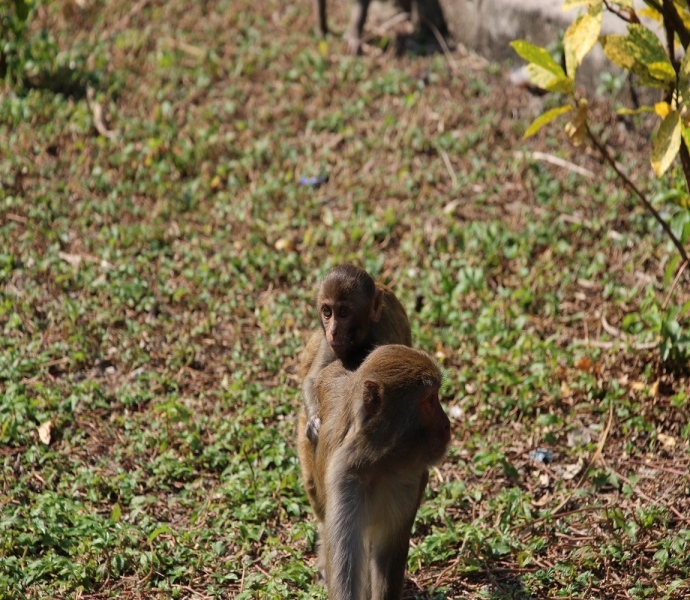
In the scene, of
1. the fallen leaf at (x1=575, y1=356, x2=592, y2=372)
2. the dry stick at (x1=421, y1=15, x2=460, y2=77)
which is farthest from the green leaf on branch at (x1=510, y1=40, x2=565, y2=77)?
the dry stick at (x1=421, y1=15, x2=460, y2=77)

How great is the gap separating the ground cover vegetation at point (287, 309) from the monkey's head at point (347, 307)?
114cm

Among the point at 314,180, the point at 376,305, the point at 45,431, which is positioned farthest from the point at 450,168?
the point at 45,431

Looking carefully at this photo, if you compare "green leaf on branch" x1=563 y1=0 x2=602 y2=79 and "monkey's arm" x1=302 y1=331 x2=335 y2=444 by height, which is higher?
"green leaf on branch" x1=563 y1=0 x2=602 y2=79

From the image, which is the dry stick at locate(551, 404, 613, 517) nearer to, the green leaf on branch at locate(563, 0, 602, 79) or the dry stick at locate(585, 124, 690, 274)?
the dry stick at locate(585, 124, 690, 274)

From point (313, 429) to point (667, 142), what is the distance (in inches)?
88.7

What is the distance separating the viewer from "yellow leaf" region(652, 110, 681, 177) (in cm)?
441

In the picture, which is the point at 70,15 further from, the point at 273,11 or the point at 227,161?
the point at 227,161

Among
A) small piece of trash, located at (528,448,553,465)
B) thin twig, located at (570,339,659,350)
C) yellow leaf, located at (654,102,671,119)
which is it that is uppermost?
yellow leaf, located at (654,102,671,119)

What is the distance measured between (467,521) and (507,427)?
85cm

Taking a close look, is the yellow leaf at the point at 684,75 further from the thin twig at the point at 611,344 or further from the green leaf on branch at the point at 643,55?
the thin twig at the point at 611,344

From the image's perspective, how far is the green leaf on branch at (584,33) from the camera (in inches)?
175

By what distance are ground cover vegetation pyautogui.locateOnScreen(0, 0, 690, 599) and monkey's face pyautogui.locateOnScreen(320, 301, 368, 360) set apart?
3.67 feet

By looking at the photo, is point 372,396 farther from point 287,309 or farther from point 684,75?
point 287,309

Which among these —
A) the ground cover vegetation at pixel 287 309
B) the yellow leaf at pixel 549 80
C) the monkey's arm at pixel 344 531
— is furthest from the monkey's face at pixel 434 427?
the yellow leaf at pixel 549 80
